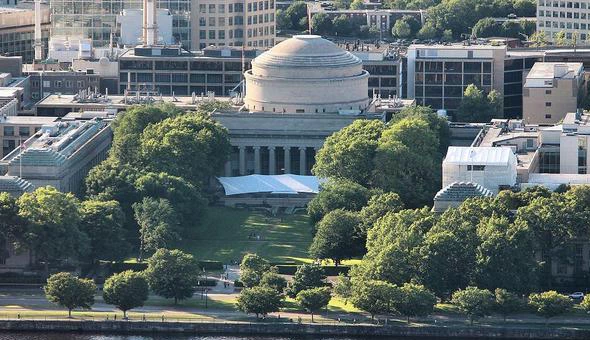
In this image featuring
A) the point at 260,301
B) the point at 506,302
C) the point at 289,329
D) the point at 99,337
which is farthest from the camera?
the point at 260,301

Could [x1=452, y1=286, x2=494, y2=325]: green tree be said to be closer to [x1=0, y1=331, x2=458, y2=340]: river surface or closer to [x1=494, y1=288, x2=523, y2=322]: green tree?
[x1=494, y1=288, x2=523, y2=322]: green tree

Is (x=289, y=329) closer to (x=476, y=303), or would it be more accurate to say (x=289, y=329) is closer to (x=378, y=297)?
(x=378, y=297)

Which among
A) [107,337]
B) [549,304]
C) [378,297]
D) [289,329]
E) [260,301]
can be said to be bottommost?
[107,337]

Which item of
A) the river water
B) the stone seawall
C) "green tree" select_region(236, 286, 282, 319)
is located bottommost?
the river water

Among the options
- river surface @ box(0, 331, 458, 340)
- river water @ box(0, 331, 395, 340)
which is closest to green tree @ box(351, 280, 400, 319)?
river surface @ box(0, 331, 458, 340)

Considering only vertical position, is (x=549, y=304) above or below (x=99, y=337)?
above

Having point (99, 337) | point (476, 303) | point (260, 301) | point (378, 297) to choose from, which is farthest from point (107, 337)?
point (476, 303)

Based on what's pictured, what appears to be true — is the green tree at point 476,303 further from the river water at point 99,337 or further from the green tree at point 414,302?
the river water at point 99,337
